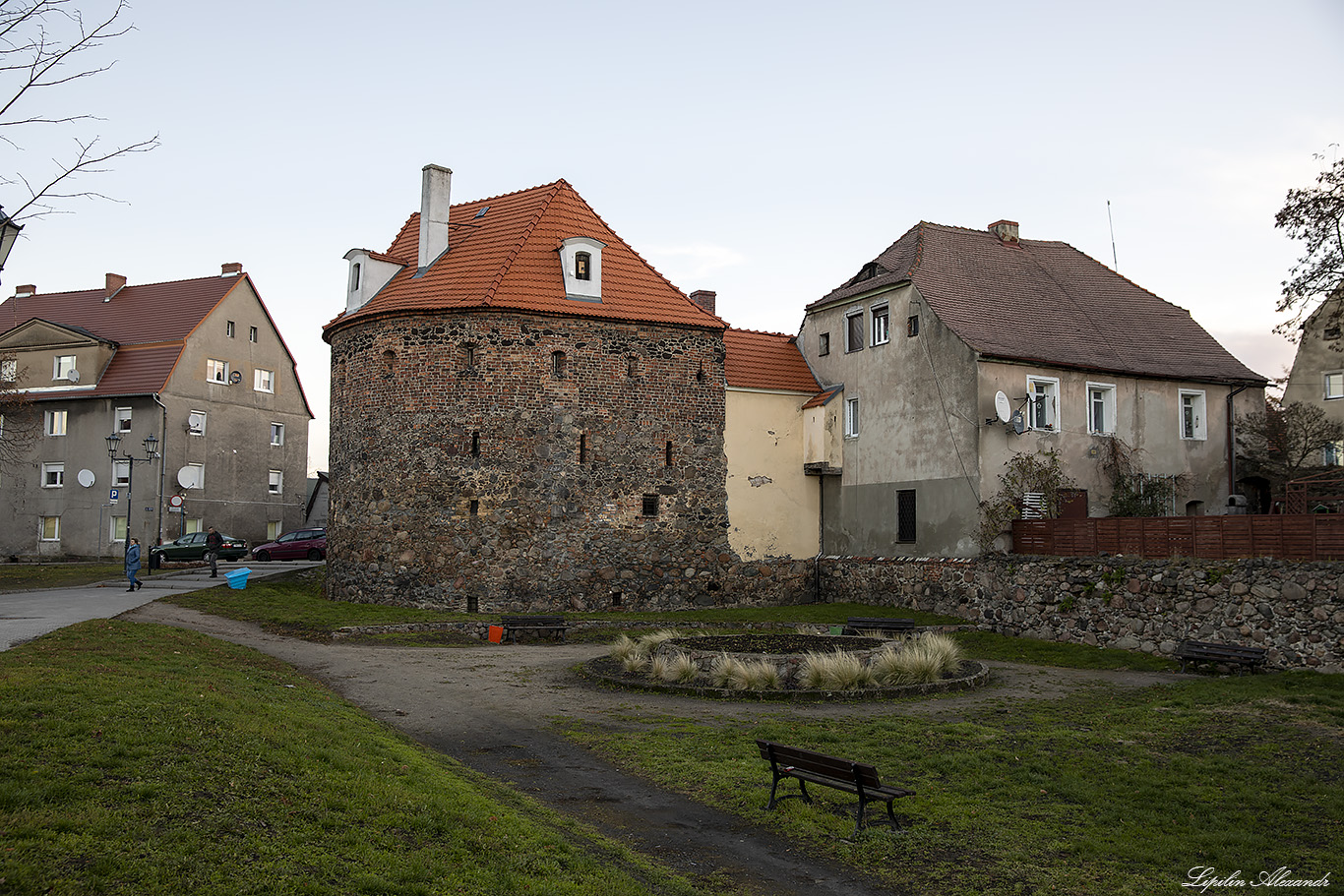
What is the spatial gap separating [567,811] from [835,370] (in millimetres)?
22917

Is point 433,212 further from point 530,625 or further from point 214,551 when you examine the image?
point 530,625

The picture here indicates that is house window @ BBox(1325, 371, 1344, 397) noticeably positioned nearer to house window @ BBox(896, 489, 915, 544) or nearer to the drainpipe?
the drainpipe

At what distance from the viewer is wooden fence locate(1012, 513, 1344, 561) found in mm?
17375

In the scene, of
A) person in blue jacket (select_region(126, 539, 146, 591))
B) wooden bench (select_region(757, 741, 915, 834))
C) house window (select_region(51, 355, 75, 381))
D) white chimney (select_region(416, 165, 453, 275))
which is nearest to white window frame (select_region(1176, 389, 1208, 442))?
white chimney (select_region(416, 165, 453, 275))

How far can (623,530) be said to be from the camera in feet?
86.9

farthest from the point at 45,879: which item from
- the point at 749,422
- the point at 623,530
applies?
the point at 749,422

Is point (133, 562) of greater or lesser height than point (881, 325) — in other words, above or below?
below

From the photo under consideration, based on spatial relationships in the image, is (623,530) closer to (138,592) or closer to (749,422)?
(749,422)

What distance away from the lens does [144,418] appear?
1582 inches

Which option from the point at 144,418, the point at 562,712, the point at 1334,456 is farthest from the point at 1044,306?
the point at 144,418

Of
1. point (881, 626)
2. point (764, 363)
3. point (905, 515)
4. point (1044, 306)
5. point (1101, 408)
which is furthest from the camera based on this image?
point (764, 363)

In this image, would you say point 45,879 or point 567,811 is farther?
point 567,811

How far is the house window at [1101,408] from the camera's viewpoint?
2650cm

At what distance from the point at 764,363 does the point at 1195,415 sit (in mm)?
12645
